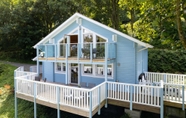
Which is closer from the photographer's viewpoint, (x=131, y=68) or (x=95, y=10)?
(x=131, y=68)

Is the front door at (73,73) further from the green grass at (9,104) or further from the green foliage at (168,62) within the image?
the green foliage at (168,62)

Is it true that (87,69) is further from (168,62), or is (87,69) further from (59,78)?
(168,62)

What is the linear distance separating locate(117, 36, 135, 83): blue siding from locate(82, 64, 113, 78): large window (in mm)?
652

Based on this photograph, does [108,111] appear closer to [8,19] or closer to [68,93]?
[68,93]

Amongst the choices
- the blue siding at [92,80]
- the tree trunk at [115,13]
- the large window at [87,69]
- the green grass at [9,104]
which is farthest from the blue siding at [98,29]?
the tree trunk at [115,13]

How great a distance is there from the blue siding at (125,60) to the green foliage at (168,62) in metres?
6.99

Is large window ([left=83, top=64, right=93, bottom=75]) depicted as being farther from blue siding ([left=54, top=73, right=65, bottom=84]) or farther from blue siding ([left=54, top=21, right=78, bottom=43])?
blue siding ([left=54, top=21, right=78, bottom=43])

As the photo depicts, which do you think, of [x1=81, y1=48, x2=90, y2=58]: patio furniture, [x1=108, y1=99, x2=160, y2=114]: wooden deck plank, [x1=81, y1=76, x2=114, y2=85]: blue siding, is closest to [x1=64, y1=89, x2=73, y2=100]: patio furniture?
[x1=108, y1=99, x2=160, y2=114]: wooden deck plank

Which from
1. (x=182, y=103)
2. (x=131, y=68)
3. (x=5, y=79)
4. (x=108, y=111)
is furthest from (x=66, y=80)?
(x=5, y=79)

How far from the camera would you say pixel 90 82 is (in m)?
11.5

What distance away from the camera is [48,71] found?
1373cm

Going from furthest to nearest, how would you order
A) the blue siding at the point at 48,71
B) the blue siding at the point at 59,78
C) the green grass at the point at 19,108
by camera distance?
the blue siding at the point at 48,71
the blue siding at the point at 59,78
the green grass at the point at 19,108

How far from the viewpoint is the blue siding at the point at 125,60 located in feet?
33.0

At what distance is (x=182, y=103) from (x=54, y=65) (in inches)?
397
